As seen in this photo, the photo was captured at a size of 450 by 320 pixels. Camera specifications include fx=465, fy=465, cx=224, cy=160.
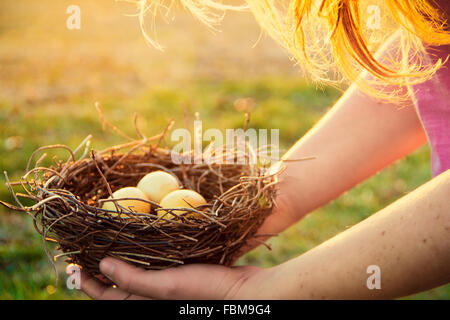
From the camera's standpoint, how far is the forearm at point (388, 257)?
33.0 inches

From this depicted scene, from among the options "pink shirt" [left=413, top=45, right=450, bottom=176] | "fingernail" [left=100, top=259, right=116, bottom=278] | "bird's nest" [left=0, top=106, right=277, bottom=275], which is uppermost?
"pink shirt" [left=413, top=45, right=450, bottom=176]

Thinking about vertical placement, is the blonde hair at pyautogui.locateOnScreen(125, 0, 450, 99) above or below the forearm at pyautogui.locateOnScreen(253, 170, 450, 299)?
above

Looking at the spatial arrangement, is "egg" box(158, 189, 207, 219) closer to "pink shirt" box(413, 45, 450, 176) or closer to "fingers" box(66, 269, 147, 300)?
"fingers" box(66, 269, 147, 300)

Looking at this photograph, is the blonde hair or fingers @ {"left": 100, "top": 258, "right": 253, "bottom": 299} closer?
fingers @ {"left": 100, "top": 258, "right": 253, "bottom": 299}

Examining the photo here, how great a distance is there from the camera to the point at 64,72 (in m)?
4.46

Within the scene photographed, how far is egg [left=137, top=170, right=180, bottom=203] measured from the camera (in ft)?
4.34

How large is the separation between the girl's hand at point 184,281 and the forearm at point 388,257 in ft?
0.25

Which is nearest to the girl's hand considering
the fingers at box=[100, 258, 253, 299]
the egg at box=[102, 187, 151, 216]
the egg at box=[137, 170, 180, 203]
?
the fingers at box=[100, 258, 253, 299]

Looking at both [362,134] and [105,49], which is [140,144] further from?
[105,49]

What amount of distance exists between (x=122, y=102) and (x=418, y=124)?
2.82 metres

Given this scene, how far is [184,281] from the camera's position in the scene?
100cm

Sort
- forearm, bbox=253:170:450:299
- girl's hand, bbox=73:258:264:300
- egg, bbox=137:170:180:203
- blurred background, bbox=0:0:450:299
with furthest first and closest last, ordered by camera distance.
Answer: blurred background, bbox=0:0:450:299 < egg, bbox=137:170:180:203 < girl's hand, bbox=73:258:264:300 < forearm, bbox=253:170:450:299

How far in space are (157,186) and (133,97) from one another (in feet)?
8.98

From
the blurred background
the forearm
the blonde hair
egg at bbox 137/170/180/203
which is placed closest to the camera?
the forearm
